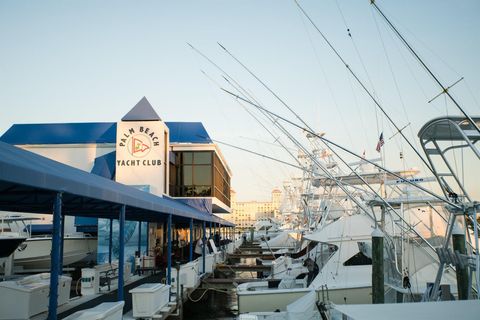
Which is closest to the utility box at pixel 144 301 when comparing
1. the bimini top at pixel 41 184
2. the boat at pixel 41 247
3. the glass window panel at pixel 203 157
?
the bimini top at pixel 41 184

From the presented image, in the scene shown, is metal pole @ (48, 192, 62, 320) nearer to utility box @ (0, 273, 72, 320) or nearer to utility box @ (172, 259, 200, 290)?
utility box @ (0, 273, 72, 320)

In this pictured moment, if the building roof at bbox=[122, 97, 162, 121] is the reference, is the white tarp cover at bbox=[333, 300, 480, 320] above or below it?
below

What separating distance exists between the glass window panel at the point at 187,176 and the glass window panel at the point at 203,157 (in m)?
0.87

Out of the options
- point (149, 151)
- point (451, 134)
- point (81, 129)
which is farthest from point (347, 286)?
point (81, 129)

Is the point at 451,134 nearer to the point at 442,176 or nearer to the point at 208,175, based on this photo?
the point at 442,176

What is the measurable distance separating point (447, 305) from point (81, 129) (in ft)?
109

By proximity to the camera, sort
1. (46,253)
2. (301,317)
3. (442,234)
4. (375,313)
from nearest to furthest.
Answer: (375,313)
(301,317)
(442,234)
(46,253)

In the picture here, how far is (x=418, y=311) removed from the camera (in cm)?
680

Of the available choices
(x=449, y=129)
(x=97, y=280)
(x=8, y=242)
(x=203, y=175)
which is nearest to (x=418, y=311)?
(x=449, y=129)

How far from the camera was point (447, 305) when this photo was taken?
23.0 feet

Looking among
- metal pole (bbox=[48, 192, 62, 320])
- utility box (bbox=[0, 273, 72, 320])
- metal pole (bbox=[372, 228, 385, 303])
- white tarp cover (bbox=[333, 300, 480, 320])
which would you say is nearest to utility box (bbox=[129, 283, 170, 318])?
utility box (bbox=[0, 273, 72, 320])

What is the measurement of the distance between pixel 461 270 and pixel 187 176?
25879mm

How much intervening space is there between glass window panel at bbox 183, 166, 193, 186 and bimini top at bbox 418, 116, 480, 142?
25.1 metres

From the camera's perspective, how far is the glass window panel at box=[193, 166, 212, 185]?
32969 mm
